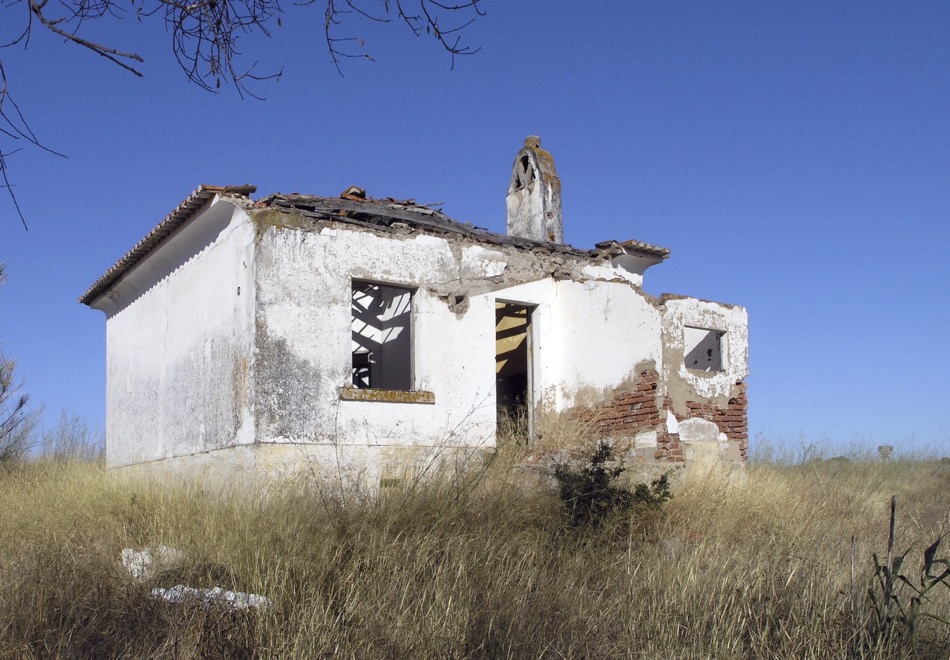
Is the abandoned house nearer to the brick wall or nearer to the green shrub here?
the brick wall

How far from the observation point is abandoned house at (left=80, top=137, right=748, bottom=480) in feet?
33.7

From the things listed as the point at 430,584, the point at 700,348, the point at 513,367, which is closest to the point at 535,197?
the point at 513,367

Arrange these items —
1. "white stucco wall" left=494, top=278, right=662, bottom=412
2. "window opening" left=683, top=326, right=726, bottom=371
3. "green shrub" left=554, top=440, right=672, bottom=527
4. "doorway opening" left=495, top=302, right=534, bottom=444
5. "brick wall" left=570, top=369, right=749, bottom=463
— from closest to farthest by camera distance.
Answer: "green shrub" left=554, top=440, right=672, bottom=527
"brick wall" left=570, top=369, right=749, bottom=463
"doorway opening" left=495, top=302, right=534, bottom=444
"white stucco wall" left=494, top=278, right=662, bottom=412
"window opening" left=683, top=326, right=726, bottom=371

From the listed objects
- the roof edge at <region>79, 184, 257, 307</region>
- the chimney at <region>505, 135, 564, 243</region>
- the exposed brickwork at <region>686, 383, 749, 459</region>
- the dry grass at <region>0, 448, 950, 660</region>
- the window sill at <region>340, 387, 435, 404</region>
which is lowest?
the dry grass at <region>0, 448, 950, 660</region>

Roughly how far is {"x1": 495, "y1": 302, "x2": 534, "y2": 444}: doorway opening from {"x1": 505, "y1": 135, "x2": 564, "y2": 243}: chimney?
1.52 m

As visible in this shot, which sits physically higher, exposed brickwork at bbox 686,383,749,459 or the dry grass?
exposed brickwork at bbox 686,383,749,459

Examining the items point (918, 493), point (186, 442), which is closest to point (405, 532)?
point (186, 442)

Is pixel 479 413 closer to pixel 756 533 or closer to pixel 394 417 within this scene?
pixel 394 417

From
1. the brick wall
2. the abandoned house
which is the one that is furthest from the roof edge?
the brick wall

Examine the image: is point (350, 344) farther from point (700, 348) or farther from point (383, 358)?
point (700, 348)

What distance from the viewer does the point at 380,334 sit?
1502cm

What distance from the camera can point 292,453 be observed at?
9984 mm

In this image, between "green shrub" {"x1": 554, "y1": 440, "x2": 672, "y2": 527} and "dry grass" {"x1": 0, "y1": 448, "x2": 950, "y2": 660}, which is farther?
"green shrub" {"x1": 554, "y1": 440, "x2": 672, "y2": 527}

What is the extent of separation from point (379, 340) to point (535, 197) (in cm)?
375
